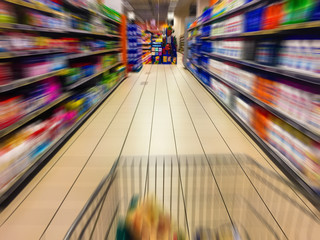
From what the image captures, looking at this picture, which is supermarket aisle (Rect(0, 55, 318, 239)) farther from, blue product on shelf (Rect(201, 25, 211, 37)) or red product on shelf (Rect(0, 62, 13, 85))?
blue product on shelf (Rect(201, 25, 211, 37))

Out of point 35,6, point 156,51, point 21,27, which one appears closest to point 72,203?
point 21,27

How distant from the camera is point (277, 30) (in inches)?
93.7

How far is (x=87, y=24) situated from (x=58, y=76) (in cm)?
151

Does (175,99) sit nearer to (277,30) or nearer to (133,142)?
(133,142)

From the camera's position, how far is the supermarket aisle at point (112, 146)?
5.79 ft

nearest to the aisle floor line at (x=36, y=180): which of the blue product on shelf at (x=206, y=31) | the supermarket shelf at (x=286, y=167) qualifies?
the supermarket shelf at (x=286, y=167)

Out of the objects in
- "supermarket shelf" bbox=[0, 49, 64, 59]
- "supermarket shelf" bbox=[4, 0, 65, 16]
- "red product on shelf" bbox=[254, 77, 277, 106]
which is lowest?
"red product on shelf" bbox=[254, 77, 277, 106]

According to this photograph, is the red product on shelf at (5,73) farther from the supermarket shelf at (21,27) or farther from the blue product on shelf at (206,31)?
the blue product on shelf at (206,31)

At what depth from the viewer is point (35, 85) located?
2436 millimetres

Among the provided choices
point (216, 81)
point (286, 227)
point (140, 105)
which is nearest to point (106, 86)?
point (140, 105)

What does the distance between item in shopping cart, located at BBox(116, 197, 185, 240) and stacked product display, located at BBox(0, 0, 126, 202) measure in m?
1.27

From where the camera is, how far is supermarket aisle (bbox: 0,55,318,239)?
5.79 feet

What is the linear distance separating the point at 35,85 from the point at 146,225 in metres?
2.00

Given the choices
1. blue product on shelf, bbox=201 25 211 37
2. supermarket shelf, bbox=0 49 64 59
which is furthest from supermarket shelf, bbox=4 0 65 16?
blue product on shelf, bbox=201 25 211 37
